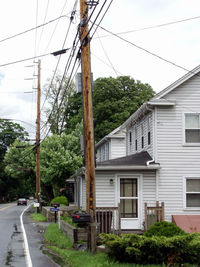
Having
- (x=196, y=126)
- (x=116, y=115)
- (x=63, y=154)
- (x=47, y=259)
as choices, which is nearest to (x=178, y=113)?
(x=196, y=126)

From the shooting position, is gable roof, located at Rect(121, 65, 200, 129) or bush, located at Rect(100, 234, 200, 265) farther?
gable roof, located at Rect(121, 65, 200, 129)

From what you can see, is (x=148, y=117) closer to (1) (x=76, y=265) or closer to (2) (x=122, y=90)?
(1) (x=76, y=265)

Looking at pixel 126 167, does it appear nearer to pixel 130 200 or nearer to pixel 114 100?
pixel 130 200

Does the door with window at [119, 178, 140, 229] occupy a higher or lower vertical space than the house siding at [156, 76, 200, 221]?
lower

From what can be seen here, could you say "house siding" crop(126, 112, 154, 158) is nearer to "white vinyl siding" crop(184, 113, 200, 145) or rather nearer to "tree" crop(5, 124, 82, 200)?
"white vinyl siding" crop(184, 113, 200, 145)

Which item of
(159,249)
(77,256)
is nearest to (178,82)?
(77,256)

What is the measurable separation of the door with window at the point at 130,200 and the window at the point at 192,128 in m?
2.98

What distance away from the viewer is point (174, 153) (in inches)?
760

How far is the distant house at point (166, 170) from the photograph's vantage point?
19.0 m

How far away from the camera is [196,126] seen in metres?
19.6

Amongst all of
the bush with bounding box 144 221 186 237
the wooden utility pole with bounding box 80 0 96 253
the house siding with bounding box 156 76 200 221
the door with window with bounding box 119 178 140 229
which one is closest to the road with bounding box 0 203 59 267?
the wooden utility pole with bounding box 80 0 96 253

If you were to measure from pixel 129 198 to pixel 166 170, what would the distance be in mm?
2012

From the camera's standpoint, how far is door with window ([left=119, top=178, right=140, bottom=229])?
753 inches

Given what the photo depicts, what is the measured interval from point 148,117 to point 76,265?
1058 centimetres
